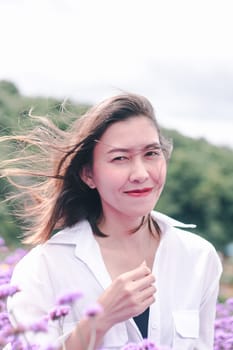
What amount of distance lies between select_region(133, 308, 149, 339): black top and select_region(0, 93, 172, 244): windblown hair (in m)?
0.29

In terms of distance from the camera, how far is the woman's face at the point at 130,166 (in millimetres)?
2688

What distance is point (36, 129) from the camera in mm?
3125

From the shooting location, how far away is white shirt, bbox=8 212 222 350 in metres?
2.72

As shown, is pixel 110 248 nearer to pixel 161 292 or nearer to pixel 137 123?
pixel 161 292

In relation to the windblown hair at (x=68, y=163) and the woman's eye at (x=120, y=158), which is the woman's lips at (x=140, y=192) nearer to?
the woman's eye at (x=120, y=158)

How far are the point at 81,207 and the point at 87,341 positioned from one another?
59 cm

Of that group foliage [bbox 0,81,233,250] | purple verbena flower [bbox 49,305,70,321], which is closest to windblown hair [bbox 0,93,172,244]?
purple verbena flower [bbox 49,305,70,321]

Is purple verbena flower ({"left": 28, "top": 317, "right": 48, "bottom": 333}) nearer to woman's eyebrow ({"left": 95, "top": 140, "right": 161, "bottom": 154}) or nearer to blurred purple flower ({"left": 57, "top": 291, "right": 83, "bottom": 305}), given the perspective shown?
blurred purple flower ({"left": 57, "top": 291, "right": 83, "bottom": 305})

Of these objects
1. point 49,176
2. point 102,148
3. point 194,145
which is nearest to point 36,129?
point 49,176

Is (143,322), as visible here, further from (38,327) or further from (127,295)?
(38,327)

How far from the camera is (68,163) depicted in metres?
2.94

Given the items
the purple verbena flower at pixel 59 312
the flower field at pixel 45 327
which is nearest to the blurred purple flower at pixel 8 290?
the flower field at pixel 45 327

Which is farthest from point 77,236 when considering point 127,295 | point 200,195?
point 200,195

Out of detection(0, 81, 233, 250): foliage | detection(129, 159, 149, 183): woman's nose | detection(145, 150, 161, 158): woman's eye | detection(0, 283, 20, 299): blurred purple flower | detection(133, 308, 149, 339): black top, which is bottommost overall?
detection(0, 81, 233, 250): foliage
